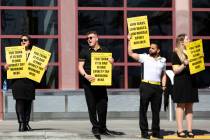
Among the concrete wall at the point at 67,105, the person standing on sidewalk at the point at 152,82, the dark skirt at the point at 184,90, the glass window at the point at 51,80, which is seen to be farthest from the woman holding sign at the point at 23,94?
the glass window at the point at 51,80

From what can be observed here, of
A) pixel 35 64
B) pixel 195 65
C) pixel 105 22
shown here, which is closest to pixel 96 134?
pixel 35 64

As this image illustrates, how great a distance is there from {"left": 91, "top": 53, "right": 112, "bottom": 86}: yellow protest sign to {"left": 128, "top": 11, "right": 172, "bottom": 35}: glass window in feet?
18.1

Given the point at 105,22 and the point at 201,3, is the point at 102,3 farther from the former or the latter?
the point at 201,3

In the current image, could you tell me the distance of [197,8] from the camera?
17.3m

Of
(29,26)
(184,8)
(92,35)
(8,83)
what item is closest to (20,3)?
(29,26)

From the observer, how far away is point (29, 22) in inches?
666

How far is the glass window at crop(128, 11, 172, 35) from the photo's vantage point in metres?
17.3

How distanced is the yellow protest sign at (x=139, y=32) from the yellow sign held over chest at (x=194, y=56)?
0.79 m

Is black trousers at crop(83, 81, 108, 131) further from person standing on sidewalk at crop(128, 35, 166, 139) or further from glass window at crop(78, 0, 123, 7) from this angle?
glass window at crop(78, 0, 123, 7)

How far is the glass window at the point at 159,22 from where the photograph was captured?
17.3m

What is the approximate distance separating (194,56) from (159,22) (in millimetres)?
5459

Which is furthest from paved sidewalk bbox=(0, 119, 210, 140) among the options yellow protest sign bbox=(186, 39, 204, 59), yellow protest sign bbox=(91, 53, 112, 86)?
yellow protest sign bbox=(186, 39, 204, 59)

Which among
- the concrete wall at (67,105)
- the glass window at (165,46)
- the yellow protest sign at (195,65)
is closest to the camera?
the yellow protest sign at (195,65)

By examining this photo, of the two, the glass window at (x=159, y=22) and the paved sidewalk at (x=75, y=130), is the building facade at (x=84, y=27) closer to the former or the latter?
the glass window at (x=159, y=22)
